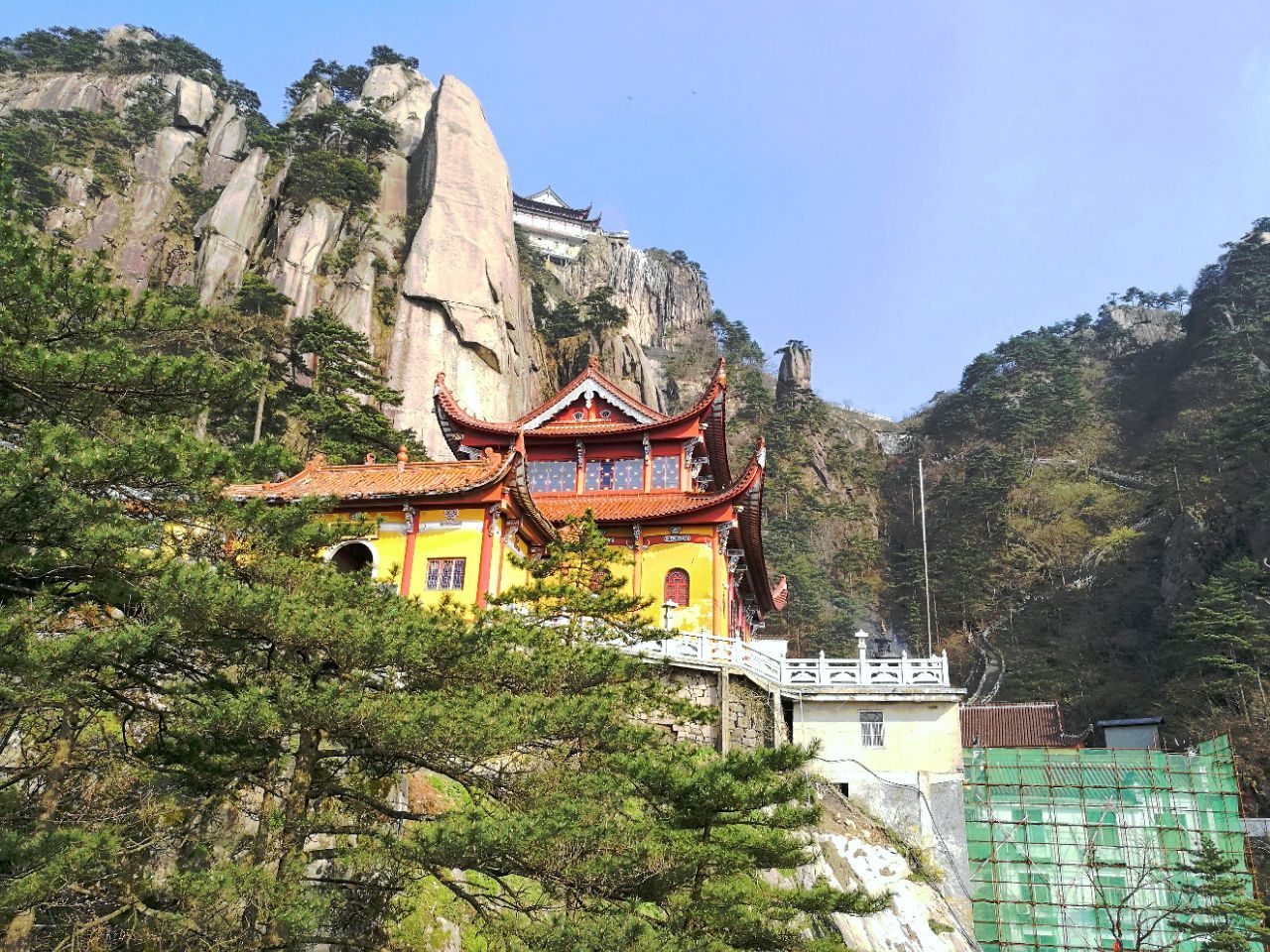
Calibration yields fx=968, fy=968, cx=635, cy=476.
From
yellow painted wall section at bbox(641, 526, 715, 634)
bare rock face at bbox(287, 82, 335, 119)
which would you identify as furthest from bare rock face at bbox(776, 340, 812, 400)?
yellow painted wall section at bbox(641, 526, 715, 634)

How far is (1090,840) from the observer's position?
2288 cm

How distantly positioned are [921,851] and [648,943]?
1288cm

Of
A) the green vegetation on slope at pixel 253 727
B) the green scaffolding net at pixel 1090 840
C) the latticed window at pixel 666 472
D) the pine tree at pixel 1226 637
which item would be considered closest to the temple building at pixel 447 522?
the latticed window at pixel 666 472

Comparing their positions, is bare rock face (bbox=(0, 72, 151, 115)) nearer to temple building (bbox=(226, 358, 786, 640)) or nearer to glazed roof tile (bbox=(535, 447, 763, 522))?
temple building (bbox=(226, 358, 786, 640))

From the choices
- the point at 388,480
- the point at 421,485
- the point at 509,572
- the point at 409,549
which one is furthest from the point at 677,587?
the point at 388,480

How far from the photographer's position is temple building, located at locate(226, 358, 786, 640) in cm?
2181

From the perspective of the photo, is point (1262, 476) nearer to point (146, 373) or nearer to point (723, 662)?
point (723, 662)

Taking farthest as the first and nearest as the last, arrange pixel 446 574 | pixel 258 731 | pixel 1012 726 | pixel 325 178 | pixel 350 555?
1. pixel 325 178
2. pixel 1012 726
3. pixel 350 555
4. pixel 446 574
5. pixel 258 731

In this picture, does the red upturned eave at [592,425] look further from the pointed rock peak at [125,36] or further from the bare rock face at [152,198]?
the pointed rock peak at [125,36]

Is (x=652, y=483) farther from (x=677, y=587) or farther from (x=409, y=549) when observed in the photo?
(x=409, y=549)

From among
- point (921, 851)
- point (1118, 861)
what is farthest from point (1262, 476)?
point (921, 851)

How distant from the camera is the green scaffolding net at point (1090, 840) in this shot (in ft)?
71.9

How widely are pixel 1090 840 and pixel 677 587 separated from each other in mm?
11425

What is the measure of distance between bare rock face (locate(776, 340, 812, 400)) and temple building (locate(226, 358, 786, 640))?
49121mm
